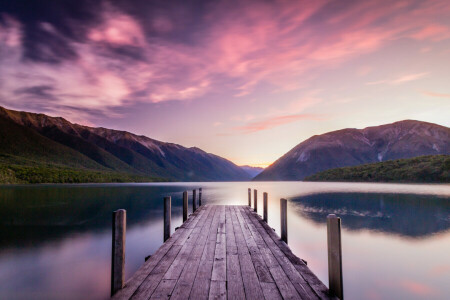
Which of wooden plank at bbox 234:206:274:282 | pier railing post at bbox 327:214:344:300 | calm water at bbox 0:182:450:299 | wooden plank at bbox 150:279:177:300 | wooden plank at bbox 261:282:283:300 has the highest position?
pier railing post at bbox 327:214:344:300

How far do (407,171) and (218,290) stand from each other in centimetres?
12743

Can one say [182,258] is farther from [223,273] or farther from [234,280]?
[234,280]

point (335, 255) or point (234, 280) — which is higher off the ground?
point (335, 255)

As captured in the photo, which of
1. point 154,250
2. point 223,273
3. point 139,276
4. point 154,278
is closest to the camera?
point 154,278

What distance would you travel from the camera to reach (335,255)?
4480 mm

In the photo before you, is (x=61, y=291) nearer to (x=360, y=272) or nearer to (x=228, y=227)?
(x=228, y=227)

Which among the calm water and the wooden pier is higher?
the wooden pier

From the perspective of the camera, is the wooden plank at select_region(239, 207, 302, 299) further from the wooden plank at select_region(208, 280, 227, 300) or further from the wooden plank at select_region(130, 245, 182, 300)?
the wooden plank at select_region(130, 245, 182, 300)

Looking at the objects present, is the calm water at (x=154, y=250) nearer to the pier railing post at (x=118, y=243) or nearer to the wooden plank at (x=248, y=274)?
the wooden plank at (x=248, y=274)

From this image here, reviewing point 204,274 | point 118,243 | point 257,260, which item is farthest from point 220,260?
point 118,243

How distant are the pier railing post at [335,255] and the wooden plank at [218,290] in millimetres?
1747

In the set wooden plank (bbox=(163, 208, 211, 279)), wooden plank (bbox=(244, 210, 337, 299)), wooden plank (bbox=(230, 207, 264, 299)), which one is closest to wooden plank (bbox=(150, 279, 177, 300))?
wooden plank (bbox=(163, 208, 211, 279))

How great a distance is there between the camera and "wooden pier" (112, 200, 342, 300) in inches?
177

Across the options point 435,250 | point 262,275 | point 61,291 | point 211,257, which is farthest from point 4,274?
point 435,250
